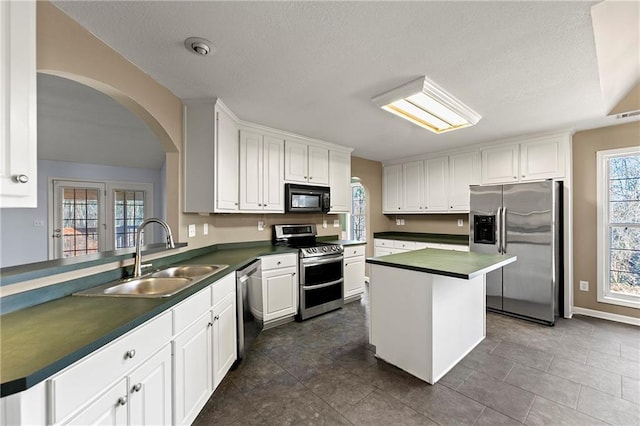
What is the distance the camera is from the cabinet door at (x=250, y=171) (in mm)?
3166

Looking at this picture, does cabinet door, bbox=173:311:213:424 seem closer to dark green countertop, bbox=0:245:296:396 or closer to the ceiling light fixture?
dark green countertop, bbox=0:245:296:396

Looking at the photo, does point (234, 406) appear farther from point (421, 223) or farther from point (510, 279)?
point (421, 223)

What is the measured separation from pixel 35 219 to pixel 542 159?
812cm

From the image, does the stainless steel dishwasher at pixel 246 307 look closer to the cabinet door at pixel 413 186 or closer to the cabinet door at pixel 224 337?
the cabinet door at pixel 224 337

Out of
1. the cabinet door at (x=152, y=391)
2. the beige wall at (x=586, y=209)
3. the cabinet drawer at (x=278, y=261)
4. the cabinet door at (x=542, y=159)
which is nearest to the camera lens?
the cabinet door at (x=152, y=391)

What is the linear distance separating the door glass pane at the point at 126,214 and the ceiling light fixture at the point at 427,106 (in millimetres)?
5931

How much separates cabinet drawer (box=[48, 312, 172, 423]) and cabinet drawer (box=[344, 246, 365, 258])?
280 cm

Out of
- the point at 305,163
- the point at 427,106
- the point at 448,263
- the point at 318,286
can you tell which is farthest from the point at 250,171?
the point at 448,263

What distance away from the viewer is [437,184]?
461cm

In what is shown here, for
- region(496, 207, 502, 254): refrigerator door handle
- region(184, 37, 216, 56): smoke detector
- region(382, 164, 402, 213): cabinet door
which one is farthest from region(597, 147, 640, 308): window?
region(184, 37, 216, 56): smoke detector

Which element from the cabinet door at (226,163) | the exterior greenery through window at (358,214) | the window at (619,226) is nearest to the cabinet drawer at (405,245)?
the exterior greenery through window at (358,214)

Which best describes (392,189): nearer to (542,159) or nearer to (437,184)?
(437,184)

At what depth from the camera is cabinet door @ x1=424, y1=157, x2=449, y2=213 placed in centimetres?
452

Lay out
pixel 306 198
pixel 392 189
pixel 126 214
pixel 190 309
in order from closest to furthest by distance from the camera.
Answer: pixel 190 309, pixel 306 198, pixel 392 189, pixel 126 214
